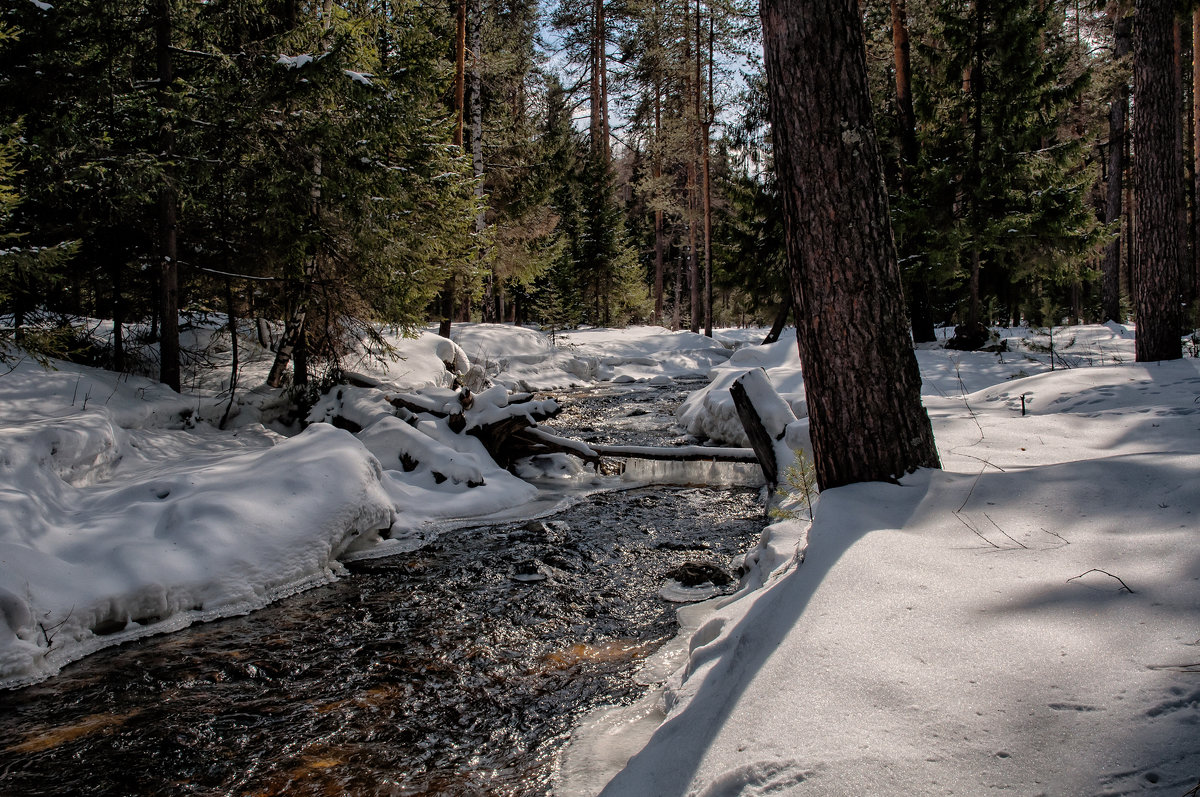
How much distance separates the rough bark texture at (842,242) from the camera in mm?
3666

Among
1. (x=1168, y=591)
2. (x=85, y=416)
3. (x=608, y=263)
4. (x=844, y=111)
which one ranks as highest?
(x=608, y=263)

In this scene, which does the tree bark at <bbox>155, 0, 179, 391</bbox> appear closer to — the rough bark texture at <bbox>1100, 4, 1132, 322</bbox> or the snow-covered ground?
the snow-covered ground

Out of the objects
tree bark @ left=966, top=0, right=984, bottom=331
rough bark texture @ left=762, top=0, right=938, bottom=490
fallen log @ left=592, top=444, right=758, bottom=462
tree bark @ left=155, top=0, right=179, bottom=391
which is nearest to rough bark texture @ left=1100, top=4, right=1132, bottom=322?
tree bark @ left=966, top=0, right=984, bottom=331

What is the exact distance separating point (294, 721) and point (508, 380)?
14.2 meters

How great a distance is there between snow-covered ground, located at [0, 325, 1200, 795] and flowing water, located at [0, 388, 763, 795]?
301 millimetres

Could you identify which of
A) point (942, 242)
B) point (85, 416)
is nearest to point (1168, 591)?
point (85, 416)

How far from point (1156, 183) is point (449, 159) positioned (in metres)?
9.58

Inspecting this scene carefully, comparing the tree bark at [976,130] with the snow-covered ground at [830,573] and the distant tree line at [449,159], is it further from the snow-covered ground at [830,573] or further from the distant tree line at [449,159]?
the snow-covered ground at [830,573]

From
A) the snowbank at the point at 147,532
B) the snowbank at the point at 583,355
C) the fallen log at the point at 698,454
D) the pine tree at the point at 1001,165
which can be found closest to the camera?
the snowbank at the point at 147,532

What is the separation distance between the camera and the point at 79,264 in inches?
324

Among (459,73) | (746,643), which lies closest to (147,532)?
(746,643)

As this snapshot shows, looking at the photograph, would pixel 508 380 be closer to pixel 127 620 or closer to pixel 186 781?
pixel 127 620

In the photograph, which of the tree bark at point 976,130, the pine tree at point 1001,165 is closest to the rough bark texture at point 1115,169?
the pine tree at point 1001,165

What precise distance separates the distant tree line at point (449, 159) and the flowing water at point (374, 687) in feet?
11.2
